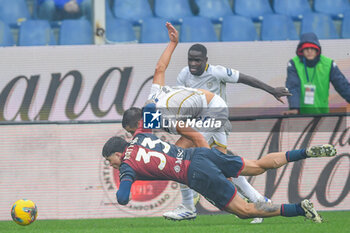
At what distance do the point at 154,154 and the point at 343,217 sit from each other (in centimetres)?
248

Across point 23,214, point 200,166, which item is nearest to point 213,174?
point 200,166

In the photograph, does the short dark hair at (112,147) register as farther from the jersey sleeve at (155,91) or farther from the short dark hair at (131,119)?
the jersey sleeve at (155,91)

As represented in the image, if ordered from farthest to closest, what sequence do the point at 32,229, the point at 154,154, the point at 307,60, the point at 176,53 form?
the point at 176,53 < the point at 307,60 < the point at 32,229 < the point at 154,154

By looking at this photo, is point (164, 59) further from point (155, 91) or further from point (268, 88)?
point (268, 88)

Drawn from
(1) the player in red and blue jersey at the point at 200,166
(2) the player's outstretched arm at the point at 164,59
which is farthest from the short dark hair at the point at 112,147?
(2) the player's outstretched arm at the point at 164,59

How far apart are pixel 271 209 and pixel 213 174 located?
593 millimetres

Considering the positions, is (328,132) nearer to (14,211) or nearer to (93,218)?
(93,218)

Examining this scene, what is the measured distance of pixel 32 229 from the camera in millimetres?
7371

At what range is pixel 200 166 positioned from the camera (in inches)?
253

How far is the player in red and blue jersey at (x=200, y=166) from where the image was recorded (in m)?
6.39

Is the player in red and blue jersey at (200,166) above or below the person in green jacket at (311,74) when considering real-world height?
below

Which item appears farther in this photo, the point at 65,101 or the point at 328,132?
the point at 65,101

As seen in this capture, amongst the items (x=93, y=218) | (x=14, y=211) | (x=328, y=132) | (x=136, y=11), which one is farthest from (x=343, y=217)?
(x=136, y=11)

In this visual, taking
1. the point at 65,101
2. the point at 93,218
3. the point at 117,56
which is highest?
the point at 117,56
